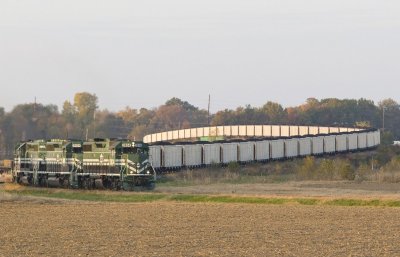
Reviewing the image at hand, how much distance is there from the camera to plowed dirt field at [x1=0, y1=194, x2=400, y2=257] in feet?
83.7

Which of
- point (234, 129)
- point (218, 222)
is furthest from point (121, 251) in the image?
point (234, 129)

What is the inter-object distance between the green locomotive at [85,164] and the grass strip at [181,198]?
1559 mm

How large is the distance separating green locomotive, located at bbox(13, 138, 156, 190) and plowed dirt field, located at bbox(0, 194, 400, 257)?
30.0ft

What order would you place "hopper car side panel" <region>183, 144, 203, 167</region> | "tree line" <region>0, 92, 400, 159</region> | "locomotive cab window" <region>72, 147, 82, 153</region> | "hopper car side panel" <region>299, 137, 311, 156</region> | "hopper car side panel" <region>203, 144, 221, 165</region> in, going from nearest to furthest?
"locomotive cab window" <region>72, 147, 82, 153</region>, "hopper car side panel" <region>183, 144, 203, 167</region>, "hopper car side panel" <region>203, 144, 221, 165</region>, "hopper car side panel" <region>299, 137, 311, 156</region>, "tree line" <region>0, 92, 400, 159</region>

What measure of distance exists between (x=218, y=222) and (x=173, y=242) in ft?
24.7

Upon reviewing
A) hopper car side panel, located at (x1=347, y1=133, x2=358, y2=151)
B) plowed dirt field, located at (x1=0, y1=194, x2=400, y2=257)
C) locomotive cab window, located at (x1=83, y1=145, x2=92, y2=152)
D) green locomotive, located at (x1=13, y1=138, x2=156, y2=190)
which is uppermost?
hopper car side panel, located at (x1=347, y1=133, x2=358, y2=151)

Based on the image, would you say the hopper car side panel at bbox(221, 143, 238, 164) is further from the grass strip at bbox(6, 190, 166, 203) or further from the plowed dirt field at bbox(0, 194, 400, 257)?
the plowed dirt field at bbox(0, 194, 400, 257)

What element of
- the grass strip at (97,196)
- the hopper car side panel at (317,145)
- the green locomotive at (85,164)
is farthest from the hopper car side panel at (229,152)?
the grass strip at (97,196)

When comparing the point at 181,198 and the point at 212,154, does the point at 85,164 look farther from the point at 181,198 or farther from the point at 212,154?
the point at 212,154

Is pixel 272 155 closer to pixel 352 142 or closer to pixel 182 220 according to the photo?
pixel 352 142

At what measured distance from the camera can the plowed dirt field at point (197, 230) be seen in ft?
83.7

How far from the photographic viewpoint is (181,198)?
51375 mm

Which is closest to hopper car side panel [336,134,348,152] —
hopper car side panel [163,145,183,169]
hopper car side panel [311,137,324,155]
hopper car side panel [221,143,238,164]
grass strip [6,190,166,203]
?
hopper car side panel [311,137,324,155]

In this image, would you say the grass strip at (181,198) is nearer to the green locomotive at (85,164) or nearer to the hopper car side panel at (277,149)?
the green locomotive at (85,164)
